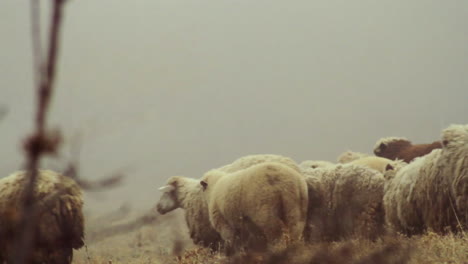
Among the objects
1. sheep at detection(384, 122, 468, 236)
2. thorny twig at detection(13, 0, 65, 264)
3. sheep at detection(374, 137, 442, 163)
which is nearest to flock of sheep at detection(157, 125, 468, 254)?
sheep at detection(384, 122, 468, 236)

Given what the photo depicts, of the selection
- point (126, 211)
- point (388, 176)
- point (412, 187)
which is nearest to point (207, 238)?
point (388, 176)

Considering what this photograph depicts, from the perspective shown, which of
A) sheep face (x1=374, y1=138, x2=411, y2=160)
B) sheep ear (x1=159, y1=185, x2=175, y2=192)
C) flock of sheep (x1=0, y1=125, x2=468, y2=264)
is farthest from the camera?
sheep face (x1=374, y1=138, x2=411, y2=160)

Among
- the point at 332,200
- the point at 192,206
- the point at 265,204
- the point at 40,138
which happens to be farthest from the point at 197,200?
the point at 40,138

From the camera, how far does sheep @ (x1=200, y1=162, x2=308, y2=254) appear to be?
24.5 ft

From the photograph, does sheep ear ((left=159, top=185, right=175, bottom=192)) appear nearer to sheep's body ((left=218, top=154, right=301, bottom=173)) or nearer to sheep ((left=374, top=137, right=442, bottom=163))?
sheep's body ((left=218, top=154, right=301, bottom=173))

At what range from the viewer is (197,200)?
1066 cm

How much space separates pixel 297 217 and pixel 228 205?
108 centimetres

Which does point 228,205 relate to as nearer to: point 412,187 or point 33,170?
point 412,187

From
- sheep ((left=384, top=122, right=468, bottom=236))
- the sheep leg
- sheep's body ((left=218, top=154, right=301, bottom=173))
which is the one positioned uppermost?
sheep ((left=384, top=122, right=468, bottom=236))

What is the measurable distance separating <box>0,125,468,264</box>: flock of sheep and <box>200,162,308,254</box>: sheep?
15 mm

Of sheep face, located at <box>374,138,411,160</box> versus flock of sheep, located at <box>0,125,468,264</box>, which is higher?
flock of sheep, located at <box>0,125,468,264</box>

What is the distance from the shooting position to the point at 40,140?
849mm

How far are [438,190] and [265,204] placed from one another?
2368 millimetres

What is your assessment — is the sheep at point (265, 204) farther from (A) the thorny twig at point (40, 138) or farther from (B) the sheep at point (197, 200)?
(A) the thorny twig at point (40, 138)
